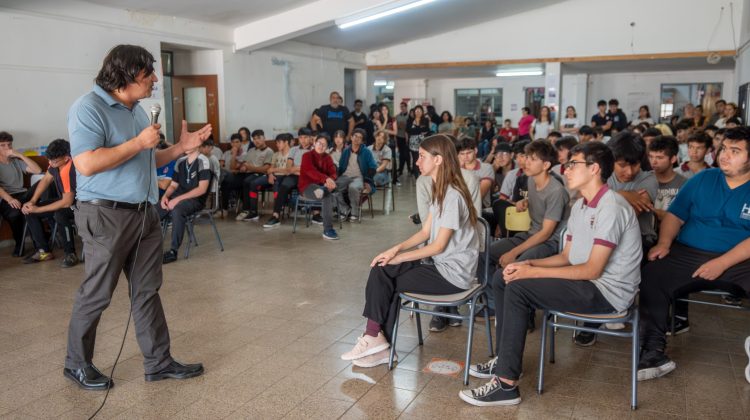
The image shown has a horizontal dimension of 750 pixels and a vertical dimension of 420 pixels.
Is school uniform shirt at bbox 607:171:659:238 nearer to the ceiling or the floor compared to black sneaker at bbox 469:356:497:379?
nearer to the ceiling

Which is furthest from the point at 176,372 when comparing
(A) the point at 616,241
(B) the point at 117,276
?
(A) the point at 616,241

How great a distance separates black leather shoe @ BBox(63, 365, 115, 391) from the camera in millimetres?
3029

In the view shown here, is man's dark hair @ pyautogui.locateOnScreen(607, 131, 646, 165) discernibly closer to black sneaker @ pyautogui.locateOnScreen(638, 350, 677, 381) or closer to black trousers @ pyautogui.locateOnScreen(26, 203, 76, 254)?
black sneaker @ pyautogui.locateOnScreen(638, 350, 677, 381)

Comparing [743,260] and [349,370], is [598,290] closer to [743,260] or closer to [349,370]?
[743,260]

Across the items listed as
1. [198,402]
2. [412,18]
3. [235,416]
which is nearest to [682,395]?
[235,416]

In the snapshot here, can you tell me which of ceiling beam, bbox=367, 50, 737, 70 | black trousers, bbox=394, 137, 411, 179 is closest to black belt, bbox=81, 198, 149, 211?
black trousers, bbox=394, 137, 411, 179

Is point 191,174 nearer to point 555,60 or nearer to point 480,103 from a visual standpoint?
point 555,60

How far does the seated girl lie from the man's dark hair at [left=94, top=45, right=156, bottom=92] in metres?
1.43

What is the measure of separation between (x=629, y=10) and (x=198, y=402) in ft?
39.8

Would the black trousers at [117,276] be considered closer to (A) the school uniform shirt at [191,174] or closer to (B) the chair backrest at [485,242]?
(B) the chair backrest at [485,242]

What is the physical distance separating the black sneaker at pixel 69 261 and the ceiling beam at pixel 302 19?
17.3ft

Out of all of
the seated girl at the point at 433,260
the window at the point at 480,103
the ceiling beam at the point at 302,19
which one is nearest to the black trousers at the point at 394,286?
the seated girl at the point at 433,260

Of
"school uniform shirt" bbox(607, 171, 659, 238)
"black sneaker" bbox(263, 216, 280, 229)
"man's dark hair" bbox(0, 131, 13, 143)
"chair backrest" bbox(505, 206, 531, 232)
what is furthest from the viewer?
"black sneaker" bbox(263, 216, 280, 229)

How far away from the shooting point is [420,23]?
12367 millimetres
